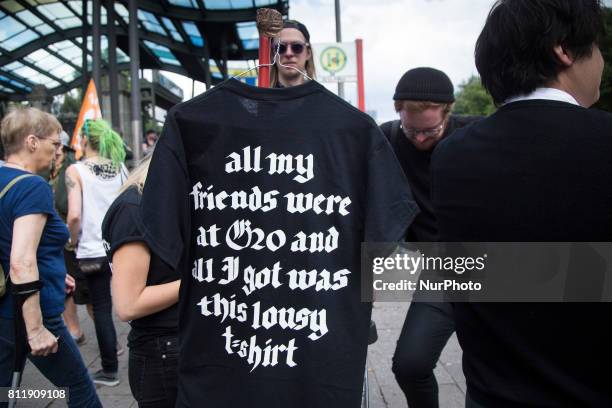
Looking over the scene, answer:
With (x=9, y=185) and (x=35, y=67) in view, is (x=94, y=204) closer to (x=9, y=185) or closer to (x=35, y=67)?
(x=9, y=185)

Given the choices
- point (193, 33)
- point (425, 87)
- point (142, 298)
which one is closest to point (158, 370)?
point (142, 298)

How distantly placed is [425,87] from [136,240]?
1.56 metres

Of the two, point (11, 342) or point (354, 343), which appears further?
point (11, 342)

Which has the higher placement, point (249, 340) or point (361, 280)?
point (361, 280)

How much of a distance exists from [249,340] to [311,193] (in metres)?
0.51

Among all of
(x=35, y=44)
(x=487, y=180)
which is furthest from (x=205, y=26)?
(x=487, y=180)

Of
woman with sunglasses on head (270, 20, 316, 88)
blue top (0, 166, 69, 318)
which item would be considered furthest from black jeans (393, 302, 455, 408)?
blue top (0, 166, 69, 318)

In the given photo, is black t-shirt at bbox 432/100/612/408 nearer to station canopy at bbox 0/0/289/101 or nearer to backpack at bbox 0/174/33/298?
backpack at bbox 0/174/33/298

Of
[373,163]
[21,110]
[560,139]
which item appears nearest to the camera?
[560,139]

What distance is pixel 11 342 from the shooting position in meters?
2.32

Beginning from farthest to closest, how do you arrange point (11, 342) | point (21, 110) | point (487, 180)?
1. point (21, 110)
2. point (11, 342)
3. point (487, 180)

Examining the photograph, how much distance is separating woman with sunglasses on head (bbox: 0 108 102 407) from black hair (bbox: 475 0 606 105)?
6.91 feet

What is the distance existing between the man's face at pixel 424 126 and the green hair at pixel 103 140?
2466 millimetres

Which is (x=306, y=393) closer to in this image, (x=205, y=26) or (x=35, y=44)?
(x=205, y=26)
